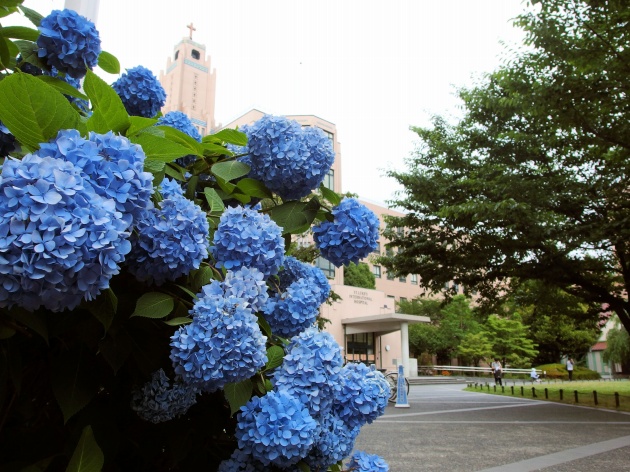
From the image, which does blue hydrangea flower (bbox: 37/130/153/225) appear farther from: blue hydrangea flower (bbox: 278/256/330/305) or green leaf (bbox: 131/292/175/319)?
blue hydrangea flower (bbox: 278/256/330/305)

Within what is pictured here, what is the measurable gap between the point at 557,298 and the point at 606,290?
165 cm

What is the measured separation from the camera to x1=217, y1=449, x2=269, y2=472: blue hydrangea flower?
115cm

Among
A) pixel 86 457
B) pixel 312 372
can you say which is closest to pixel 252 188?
pixel 312 372

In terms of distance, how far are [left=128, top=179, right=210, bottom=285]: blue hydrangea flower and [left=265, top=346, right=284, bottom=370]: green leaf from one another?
340 mm

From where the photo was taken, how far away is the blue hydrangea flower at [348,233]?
1467mm

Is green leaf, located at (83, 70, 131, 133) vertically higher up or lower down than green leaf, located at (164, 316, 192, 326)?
higher up

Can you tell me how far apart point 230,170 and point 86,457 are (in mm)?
798

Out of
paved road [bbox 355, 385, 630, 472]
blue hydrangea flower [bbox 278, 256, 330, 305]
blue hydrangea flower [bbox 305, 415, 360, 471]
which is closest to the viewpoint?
blue hydrangea flower [bbox 305, 415, 360, 471]

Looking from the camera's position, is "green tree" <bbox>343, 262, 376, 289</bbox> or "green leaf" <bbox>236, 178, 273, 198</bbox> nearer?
"green leaf" <bbox>236, 178, 273, 198</bbox>

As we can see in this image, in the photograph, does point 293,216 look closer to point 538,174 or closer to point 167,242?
point 167,242

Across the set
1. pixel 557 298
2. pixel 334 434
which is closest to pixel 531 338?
pixel 557 298

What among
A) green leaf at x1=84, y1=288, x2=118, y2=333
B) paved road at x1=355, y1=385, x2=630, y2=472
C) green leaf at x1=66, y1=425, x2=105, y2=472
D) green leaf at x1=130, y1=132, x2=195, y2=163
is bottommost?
paved road at x1=355, y1=385, x2=630, y2=472

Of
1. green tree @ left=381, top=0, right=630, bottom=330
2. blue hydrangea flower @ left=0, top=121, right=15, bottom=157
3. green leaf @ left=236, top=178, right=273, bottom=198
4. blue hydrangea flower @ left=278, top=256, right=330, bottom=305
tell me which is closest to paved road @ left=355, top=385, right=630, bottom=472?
green tree @ left=381, top=0, right=630, bottom=330

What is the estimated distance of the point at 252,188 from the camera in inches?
55.7
